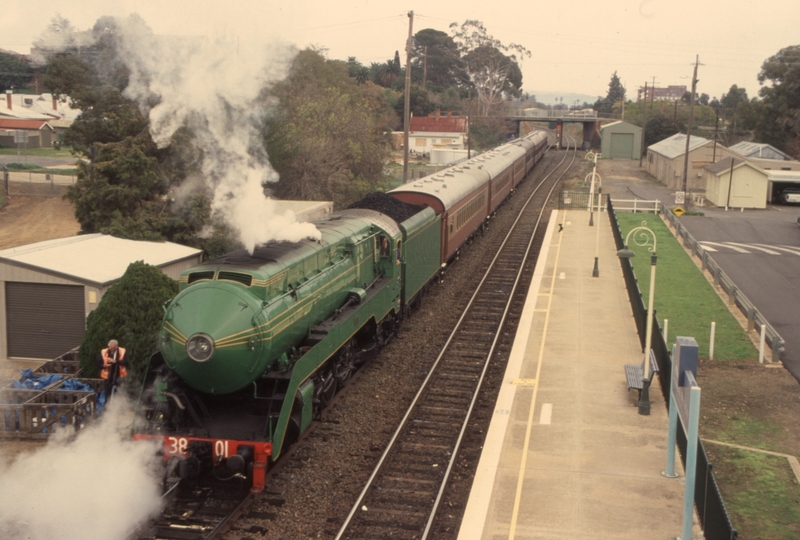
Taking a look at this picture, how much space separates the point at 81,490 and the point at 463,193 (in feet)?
66.3

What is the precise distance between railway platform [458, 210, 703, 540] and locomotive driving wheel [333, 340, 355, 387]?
2953mm

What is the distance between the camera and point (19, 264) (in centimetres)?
1627

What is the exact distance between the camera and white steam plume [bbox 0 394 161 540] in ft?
32.0

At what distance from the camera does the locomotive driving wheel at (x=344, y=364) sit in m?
14.2

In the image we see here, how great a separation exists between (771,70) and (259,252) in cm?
6996

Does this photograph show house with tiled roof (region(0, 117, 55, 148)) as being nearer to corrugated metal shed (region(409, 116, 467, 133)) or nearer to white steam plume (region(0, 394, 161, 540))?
corrugated metal shed (region(409, 116, 467, 133))

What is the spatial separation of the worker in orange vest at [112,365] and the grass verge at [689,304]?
13.1 meters

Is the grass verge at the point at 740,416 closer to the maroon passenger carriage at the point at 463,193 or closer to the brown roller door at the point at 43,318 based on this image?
the maroon passenger carriage at the point at 463,193

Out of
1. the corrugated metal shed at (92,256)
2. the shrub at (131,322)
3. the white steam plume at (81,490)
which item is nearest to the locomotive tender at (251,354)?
the white steam plume at (81,490)

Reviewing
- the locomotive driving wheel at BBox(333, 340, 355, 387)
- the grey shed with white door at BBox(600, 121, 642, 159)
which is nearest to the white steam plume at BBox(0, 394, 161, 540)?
the locomotive driving wheel at BBox(333, 340, 355, 387)

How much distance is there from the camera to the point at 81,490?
34.9 feet

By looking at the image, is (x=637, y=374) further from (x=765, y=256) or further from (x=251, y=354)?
(x=765, y=256)

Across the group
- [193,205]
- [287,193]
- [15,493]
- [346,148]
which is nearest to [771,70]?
[346,148]

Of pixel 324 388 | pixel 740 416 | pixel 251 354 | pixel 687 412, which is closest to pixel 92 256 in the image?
pixel 324 388
